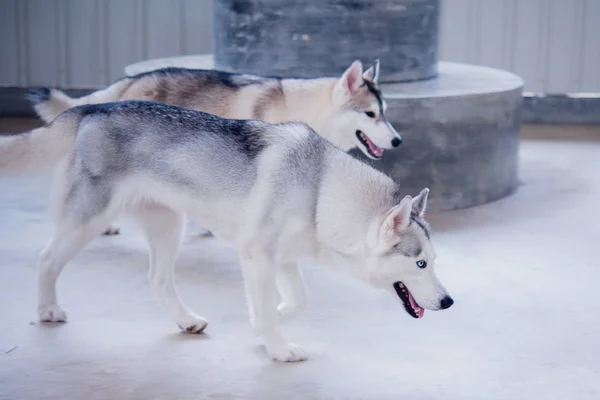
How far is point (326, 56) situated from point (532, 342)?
341 cm

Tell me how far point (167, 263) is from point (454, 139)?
3160 millimetres

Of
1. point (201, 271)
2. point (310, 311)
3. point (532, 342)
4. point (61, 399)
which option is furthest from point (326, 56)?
point (61, 399)

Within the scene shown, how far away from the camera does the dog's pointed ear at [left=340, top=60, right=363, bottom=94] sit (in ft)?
20.0

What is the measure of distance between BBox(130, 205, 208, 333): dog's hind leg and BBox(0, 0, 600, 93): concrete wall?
20.6ft

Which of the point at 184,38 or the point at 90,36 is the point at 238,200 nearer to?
the point at 184,38

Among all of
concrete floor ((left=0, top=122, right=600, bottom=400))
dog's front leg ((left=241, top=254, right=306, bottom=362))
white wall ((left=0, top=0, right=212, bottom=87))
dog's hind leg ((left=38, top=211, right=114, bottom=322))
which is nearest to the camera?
concrete floor ((left=0, top=122, right=600, bottom=400))

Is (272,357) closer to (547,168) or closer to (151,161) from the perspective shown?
(151,161)

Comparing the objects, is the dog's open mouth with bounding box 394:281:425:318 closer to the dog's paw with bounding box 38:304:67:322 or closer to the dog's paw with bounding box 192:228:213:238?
the dog's paw with bounding box 38:304:67:322

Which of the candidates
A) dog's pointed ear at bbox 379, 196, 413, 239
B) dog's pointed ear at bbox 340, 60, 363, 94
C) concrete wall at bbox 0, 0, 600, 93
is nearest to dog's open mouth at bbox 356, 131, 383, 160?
dog's pointed ear at bbox 340, 60, 363, 94

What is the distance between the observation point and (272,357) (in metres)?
4.39

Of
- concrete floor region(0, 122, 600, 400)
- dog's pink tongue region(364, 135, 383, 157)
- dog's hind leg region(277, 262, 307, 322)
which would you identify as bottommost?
concrete floor region(0, 122, 600, 400)

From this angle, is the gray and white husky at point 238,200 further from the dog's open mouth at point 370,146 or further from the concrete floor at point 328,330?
the dog's open mouth at point 370,146

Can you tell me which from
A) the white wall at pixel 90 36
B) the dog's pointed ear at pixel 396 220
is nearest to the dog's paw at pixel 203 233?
the dog's pointed ear at pixel 396 220

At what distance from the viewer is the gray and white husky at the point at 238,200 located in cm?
416
